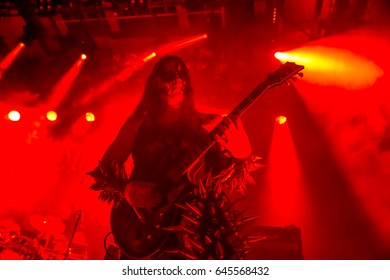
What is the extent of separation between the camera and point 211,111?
4727 millimetres

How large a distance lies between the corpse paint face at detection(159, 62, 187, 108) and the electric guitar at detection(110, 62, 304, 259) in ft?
2.64

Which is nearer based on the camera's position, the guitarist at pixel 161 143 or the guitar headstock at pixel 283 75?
the guitarist at pixel 161 143

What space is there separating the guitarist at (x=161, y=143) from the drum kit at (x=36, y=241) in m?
1.46

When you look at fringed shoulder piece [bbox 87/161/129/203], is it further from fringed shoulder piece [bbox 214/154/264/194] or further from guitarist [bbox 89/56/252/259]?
fringed shoulder piece [bbox 214/154/264/194]

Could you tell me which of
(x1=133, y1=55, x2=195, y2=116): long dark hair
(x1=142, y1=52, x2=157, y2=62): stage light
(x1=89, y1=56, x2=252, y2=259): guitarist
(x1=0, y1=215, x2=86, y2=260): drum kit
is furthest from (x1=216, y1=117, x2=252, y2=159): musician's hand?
(x1=142, y1=52, x2=157, y2=62): stage light

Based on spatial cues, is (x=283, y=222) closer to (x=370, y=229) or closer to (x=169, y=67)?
(x=370, y=229)

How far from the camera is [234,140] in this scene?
3.82 metres

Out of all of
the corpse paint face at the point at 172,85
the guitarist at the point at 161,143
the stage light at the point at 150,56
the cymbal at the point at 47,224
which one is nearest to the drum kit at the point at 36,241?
the cymbal at the point at 47,224

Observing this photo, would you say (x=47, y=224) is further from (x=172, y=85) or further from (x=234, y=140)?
(x=234, y=140)

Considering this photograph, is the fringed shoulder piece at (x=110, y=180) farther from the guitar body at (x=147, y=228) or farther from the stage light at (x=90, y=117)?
the stage light at (x=90, y=117)

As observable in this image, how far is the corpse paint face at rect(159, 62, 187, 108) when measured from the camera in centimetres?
436

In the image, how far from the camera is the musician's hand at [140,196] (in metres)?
3.49
